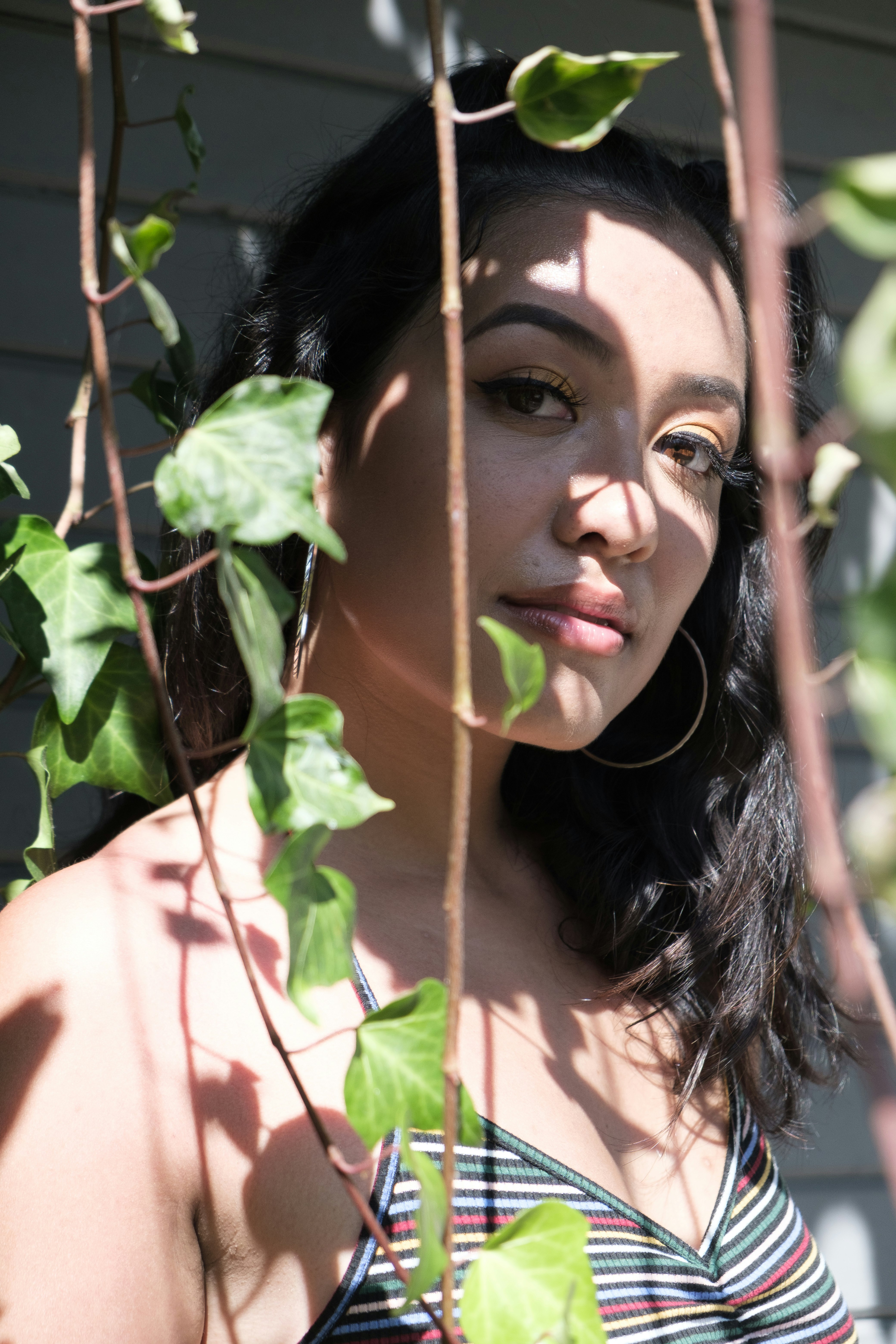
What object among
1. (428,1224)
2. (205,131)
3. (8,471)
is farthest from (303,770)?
(205,131)

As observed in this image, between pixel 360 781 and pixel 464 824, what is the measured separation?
8 centimetres

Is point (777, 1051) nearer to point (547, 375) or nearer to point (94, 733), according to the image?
point (547, 375)

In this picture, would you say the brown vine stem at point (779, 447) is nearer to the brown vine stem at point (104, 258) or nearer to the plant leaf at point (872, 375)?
the plant leaf at point (872, 375)

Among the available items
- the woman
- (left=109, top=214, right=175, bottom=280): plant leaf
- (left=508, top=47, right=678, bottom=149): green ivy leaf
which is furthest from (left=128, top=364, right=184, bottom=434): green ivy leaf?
(left=508, top=47, right=678, bottom=149): green ivy leaf

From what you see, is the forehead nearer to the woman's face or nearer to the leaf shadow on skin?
the woman's face

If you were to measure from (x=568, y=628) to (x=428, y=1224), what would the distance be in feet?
2.18

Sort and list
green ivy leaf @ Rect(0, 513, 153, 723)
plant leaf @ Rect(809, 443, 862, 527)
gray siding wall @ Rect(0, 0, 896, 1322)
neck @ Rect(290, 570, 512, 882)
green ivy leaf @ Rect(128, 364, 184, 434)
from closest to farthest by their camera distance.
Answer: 1. plant leaf @ Rect(809, 443, 862, 527)
2. green ivy leaf @ Rect(0, 513, 153, 723)
3. green ivy leaf @ Rect(128, 364, 184, 434)
4. neck @ Rect(290, 570, 512, 882)
5. gray siding wall @ Rect(0, 0, 896, 1322)

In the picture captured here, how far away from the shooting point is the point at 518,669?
0.47 meters

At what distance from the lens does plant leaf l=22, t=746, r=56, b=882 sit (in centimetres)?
83

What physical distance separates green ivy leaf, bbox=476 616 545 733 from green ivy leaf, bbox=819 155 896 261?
0.71ft

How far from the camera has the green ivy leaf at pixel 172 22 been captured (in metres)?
0.62

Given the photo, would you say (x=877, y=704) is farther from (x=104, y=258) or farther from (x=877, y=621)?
(x=104, y=258)

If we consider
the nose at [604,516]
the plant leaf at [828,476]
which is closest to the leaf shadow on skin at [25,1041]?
the nose at [604,516]

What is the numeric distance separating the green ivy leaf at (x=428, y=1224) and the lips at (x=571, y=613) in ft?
2.02
